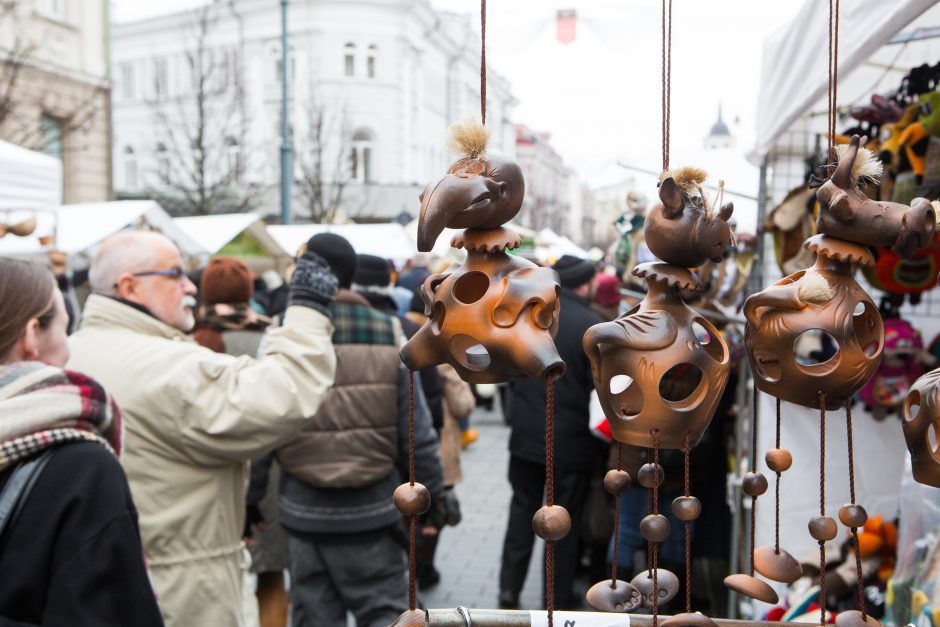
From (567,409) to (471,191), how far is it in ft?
10.5

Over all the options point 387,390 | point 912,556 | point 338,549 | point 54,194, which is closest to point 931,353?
point 912,556

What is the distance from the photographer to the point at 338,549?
9.70ft

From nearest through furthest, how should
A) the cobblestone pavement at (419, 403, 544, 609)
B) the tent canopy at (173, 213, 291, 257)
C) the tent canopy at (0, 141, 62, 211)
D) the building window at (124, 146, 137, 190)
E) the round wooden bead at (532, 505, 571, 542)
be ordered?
the round wooden bead at (532, 505, 571, 542)
the tent canopy at (0, 141, 62, 211)
the cobblestone pavement at (419, 403, 544, 609)
the tent canopy at (173, 213, 291, 257)
the building window at (124, 146, 137, 190)

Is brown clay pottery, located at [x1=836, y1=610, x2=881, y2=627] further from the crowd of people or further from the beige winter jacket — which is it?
the beige winter jacket

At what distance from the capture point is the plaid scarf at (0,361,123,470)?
1501 millimetres

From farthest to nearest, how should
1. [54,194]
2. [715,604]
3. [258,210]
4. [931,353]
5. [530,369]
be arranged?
[258,210] → [715,604] → [54,194] → [931,353] → [530,369]

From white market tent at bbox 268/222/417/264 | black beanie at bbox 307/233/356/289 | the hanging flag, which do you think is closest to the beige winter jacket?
black beanie at bbox 307/233/356/289

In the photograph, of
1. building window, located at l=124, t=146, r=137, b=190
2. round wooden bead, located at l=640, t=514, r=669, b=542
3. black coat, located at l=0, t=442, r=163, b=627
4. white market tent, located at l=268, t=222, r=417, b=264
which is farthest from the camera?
building window, located at l=124, t=146, r=137, b=190

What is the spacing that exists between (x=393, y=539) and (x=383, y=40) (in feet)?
84.1

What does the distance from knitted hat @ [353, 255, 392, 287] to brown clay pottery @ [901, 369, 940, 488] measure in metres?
2.87

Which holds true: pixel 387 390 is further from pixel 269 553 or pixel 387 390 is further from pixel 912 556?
pixel 912 556

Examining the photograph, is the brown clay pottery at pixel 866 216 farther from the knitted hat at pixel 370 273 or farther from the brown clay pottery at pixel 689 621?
the knitted hat at pixel 370 273

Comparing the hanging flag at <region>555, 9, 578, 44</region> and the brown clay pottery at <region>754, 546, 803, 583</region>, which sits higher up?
the hanging flag at <region>555, 9, 578, 44</region>

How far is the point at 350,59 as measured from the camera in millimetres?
26609
